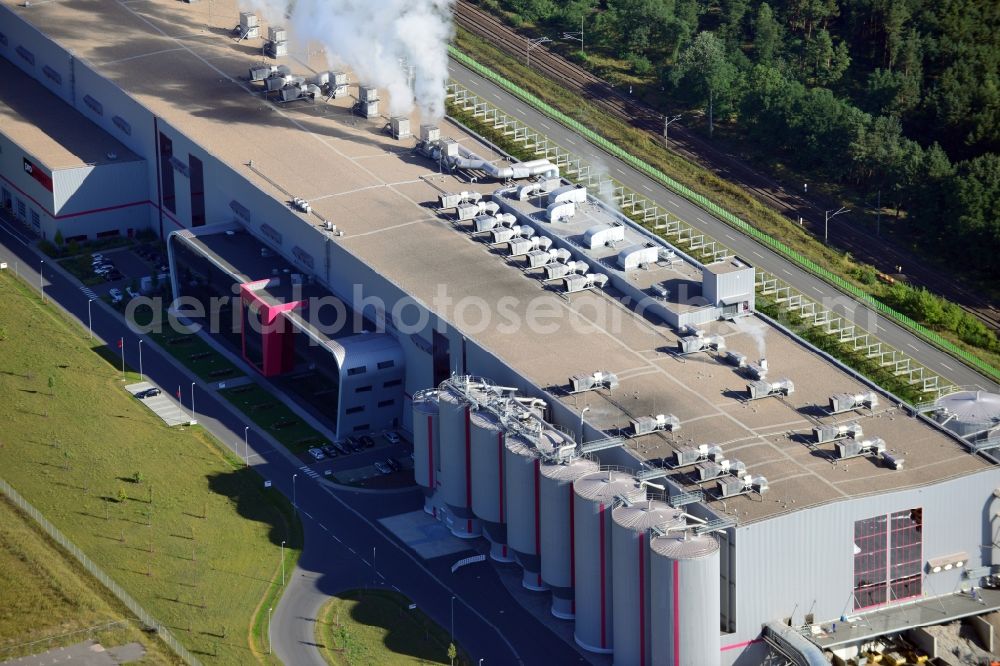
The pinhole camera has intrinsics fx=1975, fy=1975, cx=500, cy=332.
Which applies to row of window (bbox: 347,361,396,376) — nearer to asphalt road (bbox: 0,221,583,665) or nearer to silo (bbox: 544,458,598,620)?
asphalt road (bbox: 0,221,583,665)

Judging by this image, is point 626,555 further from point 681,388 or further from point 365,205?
point 365,205

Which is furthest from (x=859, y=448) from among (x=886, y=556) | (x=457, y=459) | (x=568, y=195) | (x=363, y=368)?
(x=568, y=195)

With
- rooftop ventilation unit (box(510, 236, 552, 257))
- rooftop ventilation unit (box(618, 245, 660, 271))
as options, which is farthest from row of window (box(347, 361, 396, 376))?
rooftop ventilation unit (box(618, 245, 660, 271))

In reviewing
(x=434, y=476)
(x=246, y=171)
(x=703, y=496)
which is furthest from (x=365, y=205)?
(x=703, y=496)

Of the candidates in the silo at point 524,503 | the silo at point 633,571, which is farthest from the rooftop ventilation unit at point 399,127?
the silo at point 633,571

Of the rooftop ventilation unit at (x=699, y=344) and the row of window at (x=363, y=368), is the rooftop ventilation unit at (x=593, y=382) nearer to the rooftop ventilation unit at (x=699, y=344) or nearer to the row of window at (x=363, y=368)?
the rooftop ventilation unit at (x=699, y=344)

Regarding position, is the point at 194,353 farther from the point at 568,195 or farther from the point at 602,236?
the point at 602,236
